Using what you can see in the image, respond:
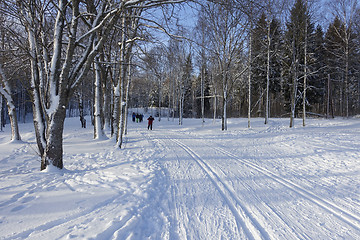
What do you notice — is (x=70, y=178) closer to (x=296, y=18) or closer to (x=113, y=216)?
(x=113, y=216)

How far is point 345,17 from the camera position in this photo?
1933cm

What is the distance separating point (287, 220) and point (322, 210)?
3.04ft

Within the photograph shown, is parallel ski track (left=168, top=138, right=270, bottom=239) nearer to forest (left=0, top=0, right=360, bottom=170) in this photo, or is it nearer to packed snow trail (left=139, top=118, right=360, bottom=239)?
packed snow trail (left=139, top=118, right=360, bottom=239)

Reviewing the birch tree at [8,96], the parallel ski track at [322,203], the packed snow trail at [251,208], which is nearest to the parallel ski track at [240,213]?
the packed snow trail at [251,208]

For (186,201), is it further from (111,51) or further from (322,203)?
(111,51)

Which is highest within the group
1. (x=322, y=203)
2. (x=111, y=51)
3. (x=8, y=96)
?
(x=111, y=51)

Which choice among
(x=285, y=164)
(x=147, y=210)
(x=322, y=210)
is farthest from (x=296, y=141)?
(x=147, y=210)

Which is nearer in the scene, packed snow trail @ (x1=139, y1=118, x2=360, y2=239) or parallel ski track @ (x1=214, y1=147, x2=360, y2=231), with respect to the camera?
packed snow trail @ (x1=139, y1=118, x2=360, y2=239)

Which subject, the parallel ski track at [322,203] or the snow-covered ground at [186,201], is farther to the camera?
the parallel ski track at [322,203]

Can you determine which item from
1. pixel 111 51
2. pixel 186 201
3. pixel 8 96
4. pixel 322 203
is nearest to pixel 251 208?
pixel 186 201

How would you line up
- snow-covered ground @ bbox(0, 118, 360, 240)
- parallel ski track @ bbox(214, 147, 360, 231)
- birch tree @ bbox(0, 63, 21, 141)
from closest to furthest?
snow-covered ground @ bbox(0, 118, 360, 240) → parallel ski track @ bbox(214, 147, 360, 231) → birch tree @ bbox(0, 63, 21, 141)

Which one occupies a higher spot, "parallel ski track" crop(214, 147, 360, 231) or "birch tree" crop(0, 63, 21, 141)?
"birch tree" crop(0, 63, 21, 141)

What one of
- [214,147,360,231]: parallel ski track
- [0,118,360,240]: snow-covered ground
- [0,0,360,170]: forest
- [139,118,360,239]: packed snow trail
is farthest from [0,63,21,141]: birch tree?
[214,147,360,231]: parallel ski track

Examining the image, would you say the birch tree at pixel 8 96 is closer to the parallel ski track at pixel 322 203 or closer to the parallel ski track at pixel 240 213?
the parallel ski track at pixel 240 213
